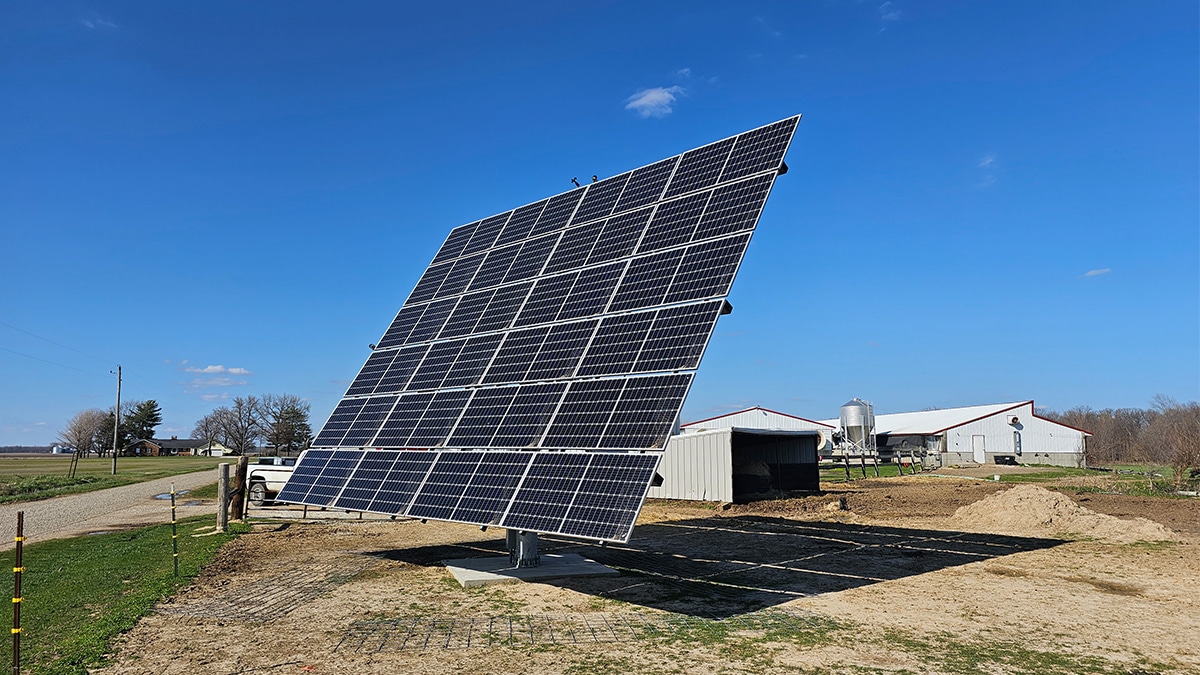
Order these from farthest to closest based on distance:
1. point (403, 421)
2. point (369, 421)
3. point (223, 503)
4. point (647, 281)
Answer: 1. point (223, 503)
2. point (369, 421)
3. point (403, 421)
4. point (647, 281)

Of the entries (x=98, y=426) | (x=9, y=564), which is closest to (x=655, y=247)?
(x=9, y=564)

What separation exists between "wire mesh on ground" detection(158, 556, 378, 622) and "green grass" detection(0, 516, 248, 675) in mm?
891

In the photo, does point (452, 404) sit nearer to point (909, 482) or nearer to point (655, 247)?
point (655, 247)

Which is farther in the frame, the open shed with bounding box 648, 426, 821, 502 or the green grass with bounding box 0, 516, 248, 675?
the open shed with bounding box 648, 426, 821, 502

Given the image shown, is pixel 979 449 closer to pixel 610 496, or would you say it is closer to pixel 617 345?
pixel 617 345

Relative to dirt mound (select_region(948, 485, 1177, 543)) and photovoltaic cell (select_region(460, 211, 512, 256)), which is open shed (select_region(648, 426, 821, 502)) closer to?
dirt mound (select_region(948, 485, 1177, 543))

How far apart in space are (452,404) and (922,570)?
1195cm

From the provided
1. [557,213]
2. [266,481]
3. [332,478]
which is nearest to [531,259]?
[557,213]

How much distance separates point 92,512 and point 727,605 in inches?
1319

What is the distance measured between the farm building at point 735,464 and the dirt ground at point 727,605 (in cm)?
970

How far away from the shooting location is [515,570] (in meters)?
16.5

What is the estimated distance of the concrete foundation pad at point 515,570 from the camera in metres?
16.0

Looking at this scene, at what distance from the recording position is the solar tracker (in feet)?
42.7

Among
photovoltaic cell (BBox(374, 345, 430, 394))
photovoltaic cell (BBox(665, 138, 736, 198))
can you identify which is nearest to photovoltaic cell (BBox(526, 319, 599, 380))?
photovoltaic cell (BBox(665, 138, 736, 198))
